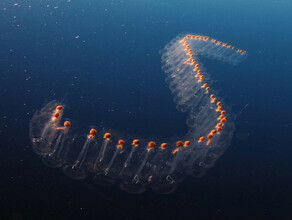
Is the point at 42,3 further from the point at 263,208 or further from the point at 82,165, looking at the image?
the point at 263,208

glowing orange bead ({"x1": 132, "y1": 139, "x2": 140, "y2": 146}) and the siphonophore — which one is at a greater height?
glowing orange bead ({"x1": 132, "y1": 139, "x2": 140, "y2": 146})

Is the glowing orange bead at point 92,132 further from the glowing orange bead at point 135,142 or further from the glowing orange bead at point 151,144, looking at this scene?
the glowing orange bead at point 151,144

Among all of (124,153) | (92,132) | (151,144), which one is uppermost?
(92,132)

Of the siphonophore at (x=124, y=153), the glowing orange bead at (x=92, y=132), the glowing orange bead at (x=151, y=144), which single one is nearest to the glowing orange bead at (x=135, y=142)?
the siphonophore at (x=124, y=153)

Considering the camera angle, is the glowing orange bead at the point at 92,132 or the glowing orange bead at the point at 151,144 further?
the glowing orange bead at the point at 151,144

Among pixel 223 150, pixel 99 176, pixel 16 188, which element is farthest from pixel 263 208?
pixel 16 188

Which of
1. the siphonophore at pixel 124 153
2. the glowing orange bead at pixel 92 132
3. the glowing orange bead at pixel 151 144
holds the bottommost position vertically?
the siphonophore at pixel 124 153

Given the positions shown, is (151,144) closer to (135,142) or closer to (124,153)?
(135,142)

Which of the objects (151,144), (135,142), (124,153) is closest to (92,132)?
(124,153)

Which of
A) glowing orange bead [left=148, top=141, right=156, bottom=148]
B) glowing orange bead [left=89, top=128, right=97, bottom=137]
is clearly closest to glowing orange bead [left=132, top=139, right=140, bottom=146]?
glowing orange bead [left=148, top=141, right=156, bottom=148]

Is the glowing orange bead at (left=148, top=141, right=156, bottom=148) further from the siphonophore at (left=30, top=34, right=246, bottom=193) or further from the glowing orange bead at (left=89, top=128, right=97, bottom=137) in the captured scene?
the glowing orange bead at (left=89, top=128, right=97, bottom=137)

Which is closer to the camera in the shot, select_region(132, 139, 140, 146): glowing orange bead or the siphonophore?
the siphonophore

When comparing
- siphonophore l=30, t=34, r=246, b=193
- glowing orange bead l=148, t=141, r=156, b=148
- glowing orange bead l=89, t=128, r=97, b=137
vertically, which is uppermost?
glowing orange bead l=89, t=128, r=97, b=137
